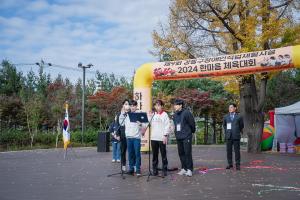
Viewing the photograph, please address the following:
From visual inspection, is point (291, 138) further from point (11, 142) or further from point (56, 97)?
point (56, 97)

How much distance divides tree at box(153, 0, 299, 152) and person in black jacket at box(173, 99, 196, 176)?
7.91m

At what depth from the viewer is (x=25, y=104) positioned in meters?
27.6

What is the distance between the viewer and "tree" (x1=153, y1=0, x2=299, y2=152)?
17.5 m

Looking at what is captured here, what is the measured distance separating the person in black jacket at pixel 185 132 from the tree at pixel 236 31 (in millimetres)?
7910

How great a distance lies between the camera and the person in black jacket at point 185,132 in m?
10.3

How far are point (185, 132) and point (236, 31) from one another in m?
9.13

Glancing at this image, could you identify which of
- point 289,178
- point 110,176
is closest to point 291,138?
point 289,178

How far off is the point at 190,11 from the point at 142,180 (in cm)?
1108

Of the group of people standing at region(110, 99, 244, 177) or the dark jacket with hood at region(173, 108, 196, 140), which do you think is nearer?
the group of people standing at region(110, 99, 244, 177)

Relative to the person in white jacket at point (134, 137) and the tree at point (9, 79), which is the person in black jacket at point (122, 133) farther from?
the tree at point (9, 79)

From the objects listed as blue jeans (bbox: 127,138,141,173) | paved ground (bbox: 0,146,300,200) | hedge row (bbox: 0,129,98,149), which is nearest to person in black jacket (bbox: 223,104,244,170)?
paved ground (bbox: 0,146,300,200)

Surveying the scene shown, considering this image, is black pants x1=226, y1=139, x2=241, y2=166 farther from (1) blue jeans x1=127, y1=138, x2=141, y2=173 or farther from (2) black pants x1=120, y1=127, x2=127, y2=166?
(2) black pants x1=120, y1=127, x2=127, y2=166

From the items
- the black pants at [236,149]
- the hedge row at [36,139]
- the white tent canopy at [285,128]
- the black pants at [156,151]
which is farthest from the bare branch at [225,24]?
the hedge row at [36,139]

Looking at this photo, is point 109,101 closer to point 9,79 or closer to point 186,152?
point 9,79
